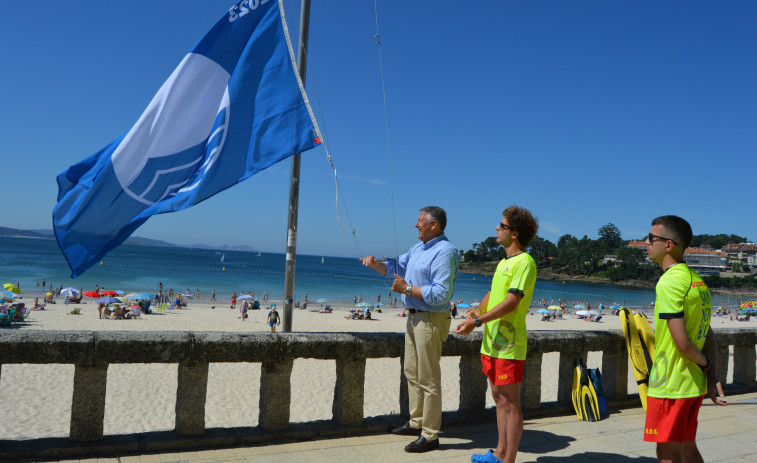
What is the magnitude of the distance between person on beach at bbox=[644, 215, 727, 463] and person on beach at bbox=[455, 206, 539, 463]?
757 millimetres

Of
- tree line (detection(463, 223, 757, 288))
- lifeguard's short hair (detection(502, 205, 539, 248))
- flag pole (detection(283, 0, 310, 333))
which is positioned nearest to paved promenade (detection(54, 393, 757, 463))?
flag pole (detection(283, 0, 310, 333))

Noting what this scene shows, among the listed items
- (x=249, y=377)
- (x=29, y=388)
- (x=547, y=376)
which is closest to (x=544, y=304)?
(x=547, y=376)

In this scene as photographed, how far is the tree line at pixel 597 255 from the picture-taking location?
131 meters

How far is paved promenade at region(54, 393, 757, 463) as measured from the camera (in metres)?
3.49

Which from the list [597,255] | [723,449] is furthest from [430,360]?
[597,255]

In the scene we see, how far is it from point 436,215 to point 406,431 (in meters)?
1.72

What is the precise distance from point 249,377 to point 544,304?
145 ft

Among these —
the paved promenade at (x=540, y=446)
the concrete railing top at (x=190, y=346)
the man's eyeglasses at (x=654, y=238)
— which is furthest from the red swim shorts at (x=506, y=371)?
the man's eyeglasses at (x=654, y=238)

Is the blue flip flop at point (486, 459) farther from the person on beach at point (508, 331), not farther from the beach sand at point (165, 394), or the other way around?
the beach sand at point (165, 394)

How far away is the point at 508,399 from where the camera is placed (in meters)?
3.32

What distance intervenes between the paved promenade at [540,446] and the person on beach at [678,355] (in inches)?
40.7

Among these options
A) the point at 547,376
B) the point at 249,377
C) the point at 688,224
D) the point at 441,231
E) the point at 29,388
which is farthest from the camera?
the point at 547,376

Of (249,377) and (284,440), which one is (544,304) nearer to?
(249,377)

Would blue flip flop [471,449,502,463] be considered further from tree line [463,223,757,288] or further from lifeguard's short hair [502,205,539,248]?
tree line [463,223,757,288]
